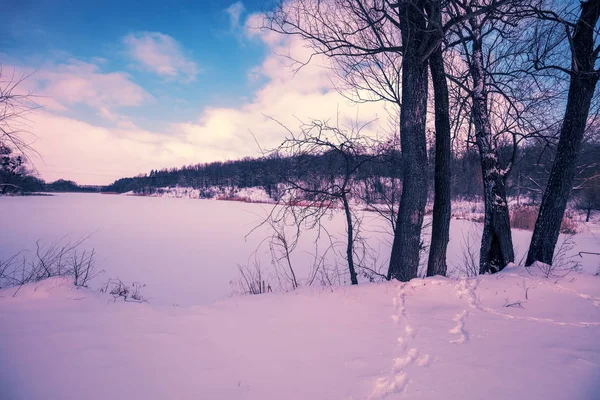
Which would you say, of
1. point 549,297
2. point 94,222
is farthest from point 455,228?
point 94,222

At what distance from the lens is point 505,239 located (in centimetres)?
488

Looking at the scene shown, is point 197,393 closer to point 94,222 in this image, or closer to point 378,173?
point 378,173

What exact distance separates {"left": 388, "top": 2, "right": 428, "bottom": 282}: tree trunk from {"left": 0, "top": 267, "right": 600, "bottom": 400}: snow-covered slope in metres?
0.80

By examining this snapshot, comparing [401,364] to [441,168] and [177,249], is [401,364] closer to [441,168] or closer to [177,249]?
[441,168]

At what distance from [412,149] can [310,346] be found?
2908 millimetres

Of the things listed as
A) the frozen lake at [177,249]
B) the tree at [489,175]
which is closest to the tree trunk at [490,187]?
the tree at [489,175]

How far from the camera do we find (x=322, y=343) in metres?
2.35

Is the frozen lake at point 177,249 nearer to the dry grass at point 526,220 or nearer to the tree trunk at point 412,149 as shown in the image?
the dry grass at point 526,220

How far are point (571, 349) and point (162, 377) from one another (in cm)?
274

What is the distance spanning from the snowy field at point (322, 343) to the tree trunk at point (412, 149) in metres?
0.53

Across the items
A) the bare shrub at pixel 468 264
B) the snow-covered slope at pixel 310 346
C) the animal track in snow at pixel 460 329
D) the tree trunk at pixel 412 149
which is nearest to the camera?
the snow-covered slope at pixel 310 346

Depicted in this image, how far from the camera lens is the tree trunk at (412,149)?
4031 millimetres

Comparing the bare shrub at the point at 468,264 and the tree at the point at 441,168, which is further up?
the tree at the point at 441,168

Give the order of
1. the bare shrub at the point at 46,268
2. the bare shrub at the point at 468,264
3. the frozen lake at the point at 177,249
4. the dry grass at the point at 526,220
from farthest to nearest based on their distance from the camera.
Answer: the dry grass at the point at 526,220, the frozen lake at the point at 177,249, the bare shrub at the point at 468,264, the bare shrub at the point at 46,268
